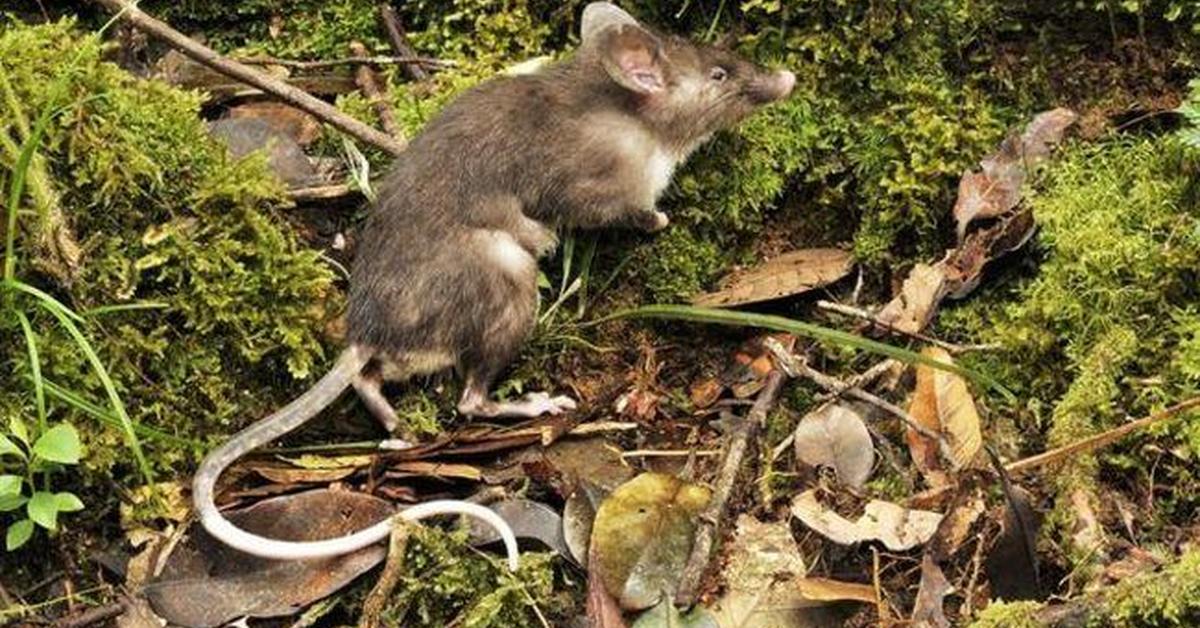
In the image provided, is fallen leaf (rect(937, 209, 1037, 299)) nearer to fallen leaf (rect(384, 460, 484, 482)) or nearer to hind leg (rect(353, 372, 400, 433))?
fallen leaf (rect(384, 460, 484, 482))

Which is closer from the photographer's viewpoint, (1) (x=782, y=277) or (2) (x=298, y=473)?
(2) (x=298, y=473)

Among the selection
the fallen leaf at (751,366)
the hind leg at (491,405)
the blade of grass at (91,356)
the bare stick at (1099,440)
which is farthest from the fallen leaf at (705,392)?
the blade of grass at (91,356)

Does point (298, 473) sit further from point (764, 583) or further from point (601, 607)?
point (764, 583)

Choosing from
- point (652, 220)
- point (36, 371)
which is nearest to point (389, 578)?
point (36, 371)

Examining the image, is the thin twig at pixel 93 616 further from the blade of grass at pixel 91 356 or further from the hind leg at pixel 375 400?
the hind leg at pixel 375 400

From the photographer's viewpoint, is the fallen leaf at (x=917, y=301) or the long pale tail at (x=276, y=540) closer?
the long pale tail at (x=276, y=540)

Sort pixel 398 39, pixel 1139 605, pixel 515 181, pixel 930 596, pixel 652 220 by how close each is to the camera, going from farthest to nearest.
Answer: pixel 398 39, pixel 652 220, pixel 515 181, pixel 930 596, pixel 1139 605
